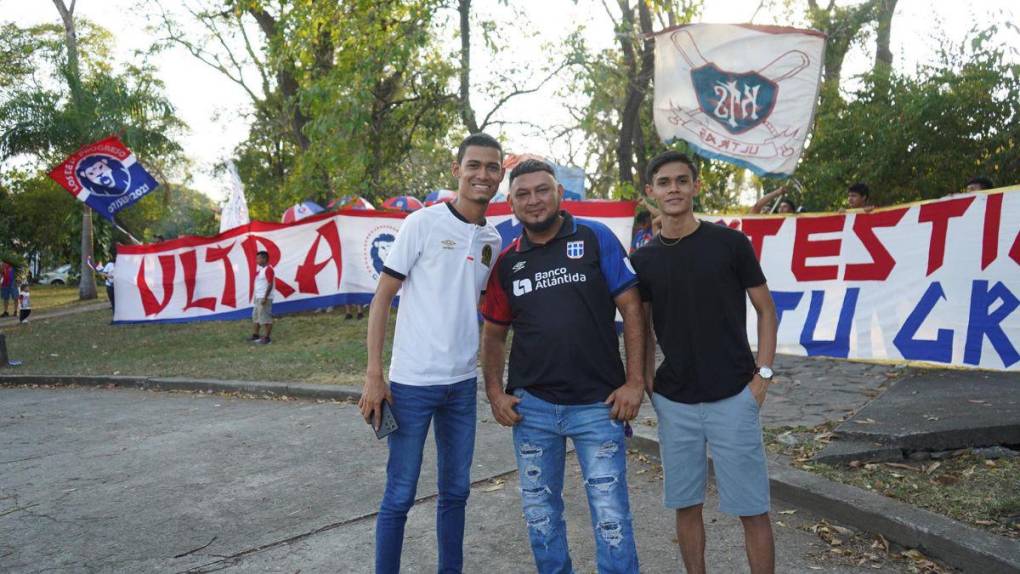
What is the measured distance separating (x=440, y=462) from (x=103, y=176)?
13.8 meters

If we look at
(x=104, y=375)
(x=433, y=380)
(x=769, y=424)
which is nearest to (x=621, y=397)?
(x=433, y=380)

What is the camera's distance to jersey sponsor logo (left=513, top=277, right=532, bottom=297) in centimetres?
306

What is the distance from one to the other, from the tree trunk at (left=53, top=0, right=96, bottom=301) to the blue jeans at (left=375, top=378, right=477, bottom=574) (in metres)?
27.0

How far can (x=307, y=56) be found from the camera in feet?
48.0

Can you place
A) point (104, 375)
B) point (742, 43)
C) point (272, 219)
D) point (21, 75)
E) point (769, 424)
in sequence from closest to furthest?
point (769, 424) < point (742, 43) < point (104, 375) < point (272, 219) < point (21, 75)

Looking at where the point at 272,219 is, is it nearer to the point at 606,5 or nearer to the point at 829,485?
the point at 606,5

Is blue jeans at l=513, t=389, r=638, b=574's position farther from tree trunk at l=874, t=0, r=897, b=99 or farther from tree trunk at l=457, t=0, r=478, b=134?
tree trunk at l=874, t=0, r=897, b=99

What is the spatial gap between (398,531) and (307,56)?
13103 mm

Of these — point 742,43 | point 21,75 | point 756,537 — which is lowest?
point 756,537

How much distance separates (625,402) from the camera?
9.64 feet

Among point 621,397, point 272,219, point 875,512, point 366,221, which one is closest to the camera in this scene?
point 621,397

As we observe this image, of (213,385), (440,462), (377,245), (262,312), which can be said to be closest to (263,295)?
(262,312)

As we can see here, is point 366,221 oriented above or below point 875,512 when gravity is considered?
above

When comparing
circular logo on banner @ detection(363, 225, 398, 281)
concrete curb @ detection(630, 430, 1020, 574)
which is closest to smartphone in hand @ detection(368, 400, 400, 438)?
concrete curb @ detection(630, 430, 1020, 574)
